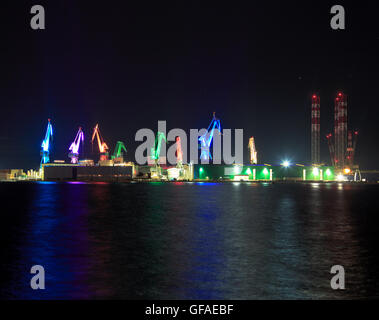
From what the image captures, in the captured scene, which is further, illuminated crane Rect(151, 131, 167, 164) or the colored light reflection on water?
illuminated crane Rect(151, 131, 167, 164)

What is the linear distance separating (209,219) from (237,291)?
26.4 meters

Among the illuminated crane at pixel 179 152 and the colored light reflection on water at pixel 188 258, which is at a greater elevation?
the illuminated crane at pixel 179 152

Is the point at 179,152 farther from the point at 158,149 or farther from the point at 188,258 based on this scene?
the point at 188,258

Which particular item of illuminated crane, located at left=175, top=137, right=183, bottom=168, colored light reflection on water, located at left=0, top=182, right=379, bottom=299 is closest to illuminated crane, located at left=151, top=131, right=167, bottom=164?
illuminated crane, located at left=175, top=137, right=183, bottom=168

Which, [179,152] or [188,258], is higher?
[179,152]

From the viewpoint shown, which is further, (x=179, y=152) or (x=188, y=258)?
(x=179, y=152)

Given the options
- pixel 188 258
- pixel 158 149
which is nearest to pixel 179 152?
pixel 158 149

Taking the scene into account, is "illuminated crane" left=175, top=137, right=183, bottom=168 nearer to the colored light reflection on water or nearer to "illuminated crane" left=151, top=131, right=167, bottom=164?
"illuminated crane" left=151, top=131, right=167, bottom=164

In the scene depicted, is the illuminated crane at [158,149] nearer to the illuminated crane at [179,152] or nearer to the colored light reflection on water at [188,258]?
the illuminated crane at [179,152]

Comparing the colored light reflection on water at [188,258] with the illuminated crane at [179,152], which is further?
the illuminated crane at [179,152]

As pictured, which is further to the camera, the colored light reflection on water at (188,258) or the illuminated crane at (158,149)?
the illuminated crane at (158,149)

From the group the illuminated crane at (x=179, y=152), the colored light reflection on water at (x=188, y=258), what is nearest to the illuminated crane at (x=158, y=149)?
the illuminated crane at (x=179, y=152)
